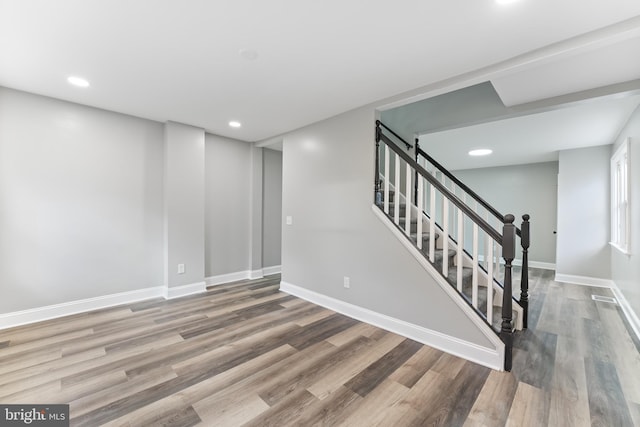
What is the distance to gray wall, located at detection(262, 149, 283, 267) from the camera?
16.4 ft

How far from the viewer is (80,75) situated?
95.3 inches

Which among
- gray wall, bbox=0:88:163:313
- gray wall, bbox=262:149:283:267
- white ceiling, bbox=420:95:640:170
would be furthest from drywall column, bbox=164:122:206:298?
white ceiling, bbox=420:95:640:170

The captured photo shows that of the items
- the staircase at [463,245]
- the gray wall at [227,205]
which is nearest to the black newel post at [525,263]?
the staircase at [463,245]

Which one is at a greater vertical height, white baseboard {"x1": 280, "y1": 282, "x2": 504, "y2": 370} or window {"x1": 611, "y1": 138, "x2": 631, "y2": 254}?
window {"x1": 611, "y1": 138, "x2": 631, "y2": 254}

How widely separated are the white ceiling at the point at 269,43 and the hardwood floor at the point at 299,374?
2442 mm

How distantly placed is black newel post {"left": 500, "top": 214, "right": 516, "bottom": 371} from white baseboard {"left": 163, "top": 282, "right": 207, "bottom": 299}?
3.74 m

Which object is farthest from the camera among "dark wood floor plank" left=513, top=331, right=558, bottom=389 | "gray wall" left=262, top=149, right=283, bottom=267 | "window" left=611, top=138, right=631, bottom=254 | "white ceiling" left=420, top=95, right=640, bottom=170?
"gray wall" left=262, top=149, right=283, bottom=267

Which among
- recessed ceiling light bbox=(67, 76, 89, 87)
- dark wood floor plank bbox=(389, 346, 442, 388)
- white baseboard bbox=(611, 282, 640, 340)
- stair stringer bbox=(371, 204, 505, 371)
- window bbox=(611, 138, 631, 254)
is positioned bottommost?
dark wood floor plank bbox=(389, 346, 442, 388)

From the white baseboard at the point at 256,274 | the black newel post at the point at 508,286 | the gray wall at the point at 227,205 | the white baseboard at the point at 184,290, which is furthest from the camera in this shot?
the white baseboard at the point at 256,274

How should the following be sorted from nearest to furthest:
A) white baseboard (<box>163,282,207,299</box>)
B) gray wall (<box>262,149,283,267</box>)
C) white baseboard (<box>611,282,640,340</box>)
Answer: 1. white baseboard (<box>611,282,640,340</box>)
2. white baseboard (<box>163,282,207,299</box>)
3. gray wall (<box>262,149,283,267</box>)

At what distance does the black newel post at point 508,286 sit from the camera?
2.06 m

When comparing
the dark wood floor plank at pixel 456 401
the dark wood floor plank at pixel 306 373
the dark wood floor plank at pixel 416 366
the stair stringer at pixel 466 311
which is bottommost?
the dark wood floor plank at pixel 416 366

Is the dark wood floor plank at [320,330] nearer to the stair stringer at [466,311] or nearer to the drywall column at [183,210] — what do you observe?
the stair stringer at [466,311]

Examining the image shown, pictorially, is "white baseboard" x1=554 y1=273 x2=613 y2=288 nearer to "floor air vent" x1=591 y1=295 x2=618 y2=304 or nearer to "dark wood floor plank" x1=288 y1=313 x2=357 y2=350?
"floor air vent" x1=591 y1=295 x2=618 y2=304
